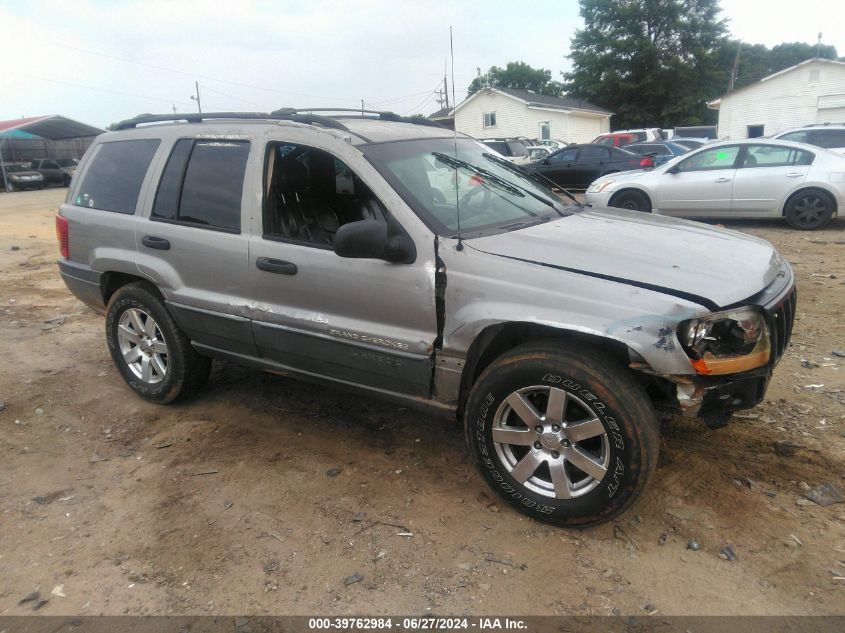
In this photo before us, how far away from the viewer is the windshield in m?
3.21

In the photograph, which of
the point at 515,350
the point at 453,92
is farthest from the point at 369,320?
the point at 453,92

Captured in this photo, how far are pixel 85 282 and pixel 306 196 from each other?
6.60 ft

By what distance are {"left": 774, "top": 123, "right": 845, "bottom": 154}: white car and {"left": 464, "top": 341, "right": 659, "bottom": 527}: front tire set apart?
12.8 m

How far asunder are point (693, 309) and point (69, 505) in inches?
126

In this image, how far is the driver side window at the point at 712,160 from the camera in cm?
1031

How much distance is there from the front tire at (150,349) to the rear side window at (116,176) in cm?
59

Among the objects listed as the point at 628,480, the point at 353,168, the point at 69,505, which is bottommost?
the point at 69,505

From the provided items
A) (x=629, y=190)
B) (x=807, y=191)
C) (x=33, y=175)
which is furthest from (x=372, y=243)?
(x=33, y=175)

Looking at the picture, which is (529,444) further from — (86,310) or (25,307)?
(25,307)

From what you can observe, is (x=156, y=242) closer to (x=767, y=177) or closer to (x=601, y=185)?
(x=601, y=185)

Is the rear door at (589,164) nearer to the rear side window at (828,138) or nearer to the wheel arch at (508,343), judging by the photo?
the rear side window at (828,138)

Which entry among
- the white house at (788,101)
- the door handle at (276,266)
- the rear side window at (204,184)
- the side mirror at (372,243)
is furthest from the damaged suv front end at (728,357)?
the white house at (788,101)

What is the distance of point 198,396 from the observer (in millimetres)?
4539

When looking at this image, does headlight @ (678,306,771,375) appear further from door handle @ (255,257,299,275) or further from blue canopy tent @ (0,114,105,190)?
blue canopy tent @ (0,114,105,190)
